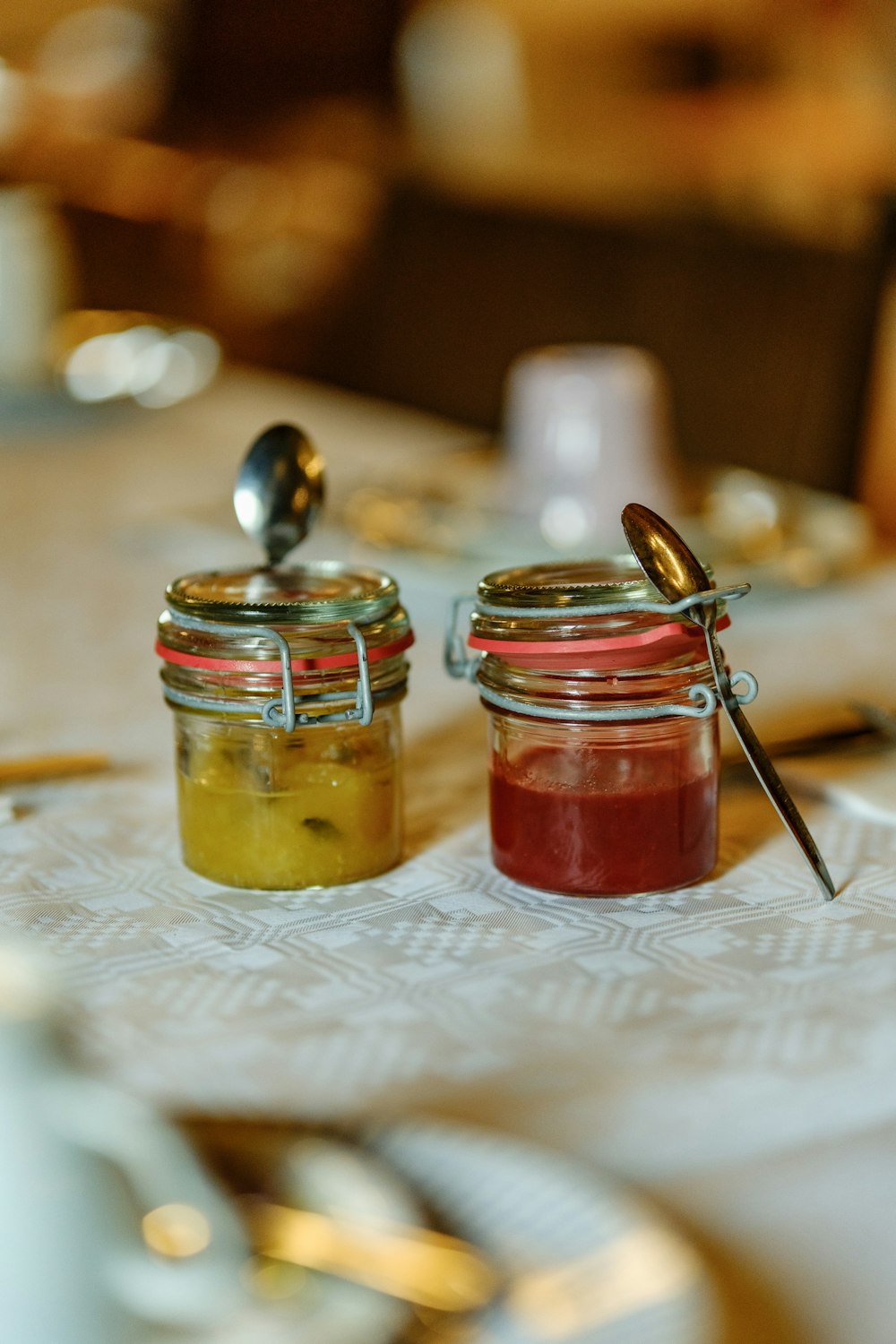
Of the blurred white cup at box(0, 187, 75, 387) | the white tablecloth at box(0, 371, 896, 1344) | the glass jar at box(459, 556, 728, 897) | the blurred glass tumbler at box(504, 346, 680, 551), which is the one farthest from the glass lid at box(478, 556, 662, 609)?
the blurred white cup at box(0, 187, 75, 387)

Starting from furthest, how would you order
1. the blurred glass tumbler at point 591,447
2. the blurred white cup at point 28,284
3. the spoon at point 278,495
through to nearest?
the blurred white cup at point 28,284 → the blurred glass tumbler at point 591,447 → the spoon at point 278,495

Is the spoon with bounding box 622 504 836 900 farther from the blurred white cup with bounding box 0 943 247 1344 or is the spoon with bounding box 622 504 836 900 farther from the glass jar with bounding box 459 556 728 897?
the blurred white cup with bounding box 0 943 247 1344

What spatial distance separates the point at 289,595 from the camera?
56 cm

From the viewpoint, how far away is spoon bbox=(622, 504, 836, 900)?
51 centimetres

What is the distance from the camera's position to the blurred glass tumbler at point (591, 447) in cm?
105

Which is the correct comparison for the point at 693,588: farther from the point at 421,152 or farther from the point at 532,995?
the point at 421,152

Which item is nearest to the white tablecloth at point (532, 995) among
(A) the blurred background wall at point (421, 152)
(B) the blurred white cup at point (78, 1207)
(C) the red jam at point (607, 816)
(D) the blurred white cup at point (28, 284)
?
(C) the red jam at point (607, 816)

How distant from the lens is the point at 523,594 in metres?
0.52

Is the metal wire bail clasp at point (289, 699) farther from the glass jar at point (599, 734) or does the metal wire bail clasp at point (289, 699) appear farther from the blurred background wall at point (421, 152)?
the blurred background wall at point (421, 152)

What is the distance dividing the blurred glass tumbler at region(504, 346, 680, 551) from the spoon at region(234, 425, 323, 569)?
0.39 m

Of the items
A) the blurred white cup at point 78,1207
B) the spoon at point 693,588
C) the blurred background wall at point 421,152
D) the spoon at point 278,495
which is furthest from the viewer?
the blurred background wall at point 421,152

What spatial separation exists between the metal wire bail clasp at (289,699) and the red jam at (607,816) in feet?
0.20

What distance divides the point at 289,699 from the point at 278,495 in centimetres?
17

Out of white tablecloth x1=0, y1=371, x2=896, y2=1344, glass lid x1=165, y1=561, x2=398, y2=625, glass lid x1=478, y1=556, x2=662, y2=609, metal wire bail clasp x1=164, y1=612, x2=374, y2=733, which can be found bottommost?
white tablecloth x1=0, y1=371, x2=896, y2=1344
